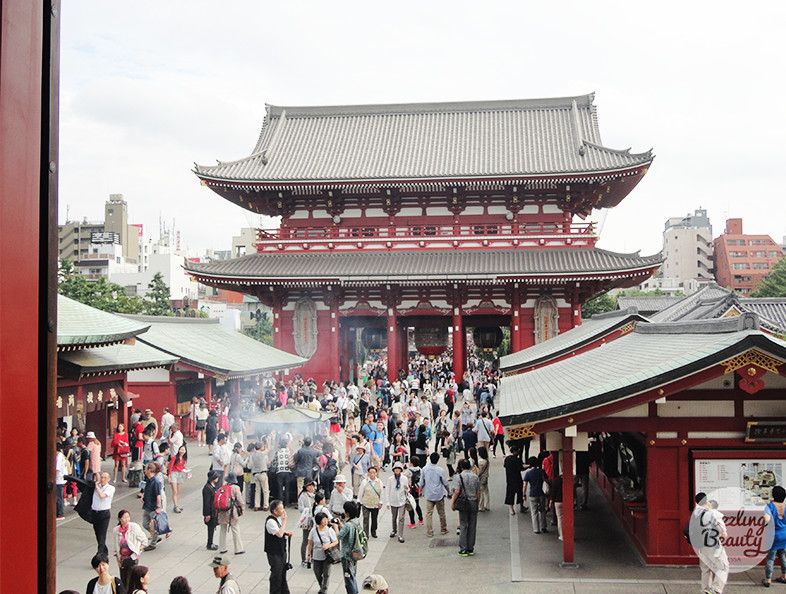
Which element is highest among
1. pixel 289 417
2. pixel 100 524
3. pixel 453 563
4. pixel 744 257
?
pixel 744 257

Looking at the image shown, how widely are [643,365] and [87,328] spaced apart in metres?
12.2

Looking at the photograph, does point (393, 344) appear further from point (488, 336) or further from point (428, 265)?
point (488, 336)

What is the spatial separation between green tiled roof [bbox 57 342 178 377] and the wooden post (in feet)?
38.3

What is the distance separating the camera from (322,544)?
9945mm

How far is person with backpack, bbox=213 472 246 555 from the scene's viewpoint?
11891mm

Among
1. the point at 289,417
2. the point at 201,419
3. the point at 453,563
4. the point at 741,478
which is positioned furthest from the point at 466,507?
the point at 201,419

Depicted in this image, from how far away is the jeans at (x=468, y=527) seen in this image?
1192 cm

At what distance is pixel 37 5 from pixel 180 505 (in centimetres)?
1496

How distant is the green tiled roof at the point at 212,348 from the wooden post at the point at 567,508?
48.0 ft

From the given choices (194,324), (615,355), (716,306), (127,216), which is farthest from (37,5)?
(127,216)

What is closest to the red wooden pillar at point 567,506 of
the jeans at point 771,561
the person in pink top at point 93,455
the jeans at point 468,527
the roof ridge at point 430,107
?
the jeans at point 468,527

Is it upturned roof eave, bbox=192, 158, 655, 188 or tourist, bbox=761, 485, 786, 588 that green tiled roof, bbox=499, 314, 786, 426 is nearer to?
tourist, bbox=761, 485, 786, 588

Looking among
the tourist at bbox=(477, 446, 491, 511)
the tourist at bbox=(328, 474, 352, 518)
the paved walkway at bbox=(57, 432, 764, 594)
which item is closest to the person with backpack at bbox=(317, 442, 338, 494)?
the paved walkway at bbox=(57, 432, 764, 594)

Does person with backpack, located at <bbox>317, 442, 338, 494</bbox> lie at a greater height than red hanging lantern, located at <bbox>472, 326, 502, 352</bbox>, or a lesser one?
lesser
